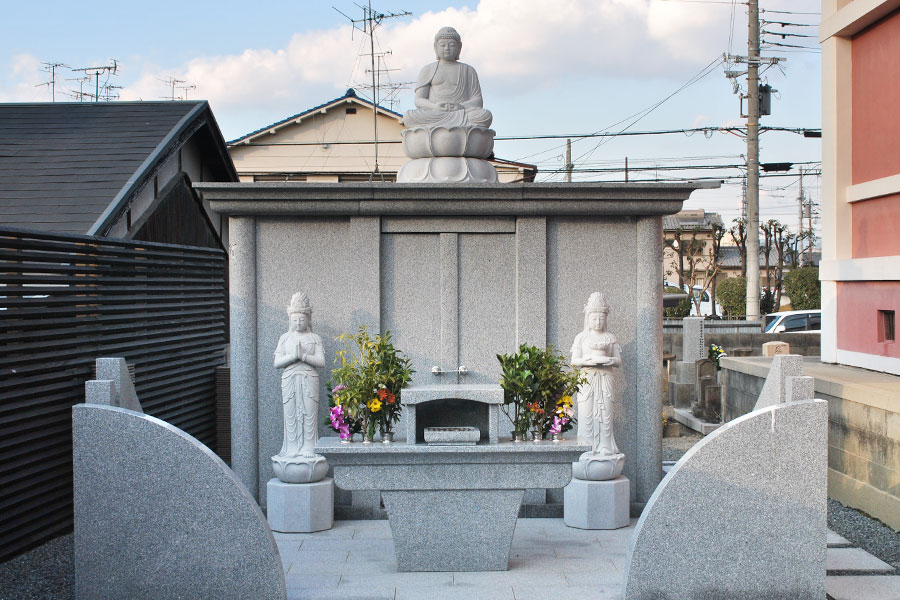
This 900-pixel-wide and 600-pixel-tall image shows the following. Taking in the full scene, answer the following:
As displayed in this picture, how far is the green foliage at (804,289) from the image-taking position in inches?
1224

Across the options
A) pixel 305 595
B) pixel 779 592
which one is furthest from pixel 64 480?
pixel 779 592

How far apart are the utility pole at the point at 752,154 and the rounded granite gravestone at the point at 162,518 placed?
57.6 ft

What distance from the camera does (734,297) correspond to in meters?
32.8

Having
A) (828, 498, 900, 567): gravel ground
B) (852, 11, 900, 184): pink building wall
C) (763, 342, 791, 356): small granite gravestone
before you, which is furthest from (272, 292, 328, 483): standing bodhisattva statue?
(763, 342, 791, 356): small granite gravestone

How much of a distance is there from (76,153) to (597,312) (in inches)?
328

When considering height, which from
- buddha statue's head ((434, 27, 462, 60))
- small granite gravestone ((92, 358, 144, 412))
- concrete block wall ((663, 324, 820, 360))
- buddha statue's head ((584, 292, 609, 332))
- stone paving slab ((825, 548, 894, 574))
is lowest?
stone paving slab ((825, 548, 894, 574))

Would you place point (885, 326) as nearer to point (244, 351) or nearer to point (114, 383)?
point (244, 351)

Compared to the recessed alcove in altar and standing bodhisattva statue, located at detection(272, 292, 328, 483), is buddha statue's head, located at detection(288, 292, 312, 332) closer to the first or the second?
standing bodhisattva statue, located at detection(272, 292, 328, 483)

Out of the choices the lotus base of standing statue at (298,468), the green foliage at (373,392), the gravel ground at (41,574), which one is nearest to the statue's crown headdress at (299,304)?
the green foliage at (373,392)

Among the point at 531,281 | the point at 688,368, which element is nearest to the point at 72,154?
the point at 531,281

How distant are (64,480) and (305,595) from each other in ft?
9.59

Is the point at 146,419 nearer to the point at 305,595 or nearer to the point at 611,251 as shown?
the point at 305,595

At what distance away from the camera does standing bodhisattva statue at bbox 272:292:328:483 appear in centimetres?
706

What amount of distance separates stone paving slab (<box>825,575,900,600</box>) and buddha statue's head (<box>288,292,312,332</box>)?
4323mm
